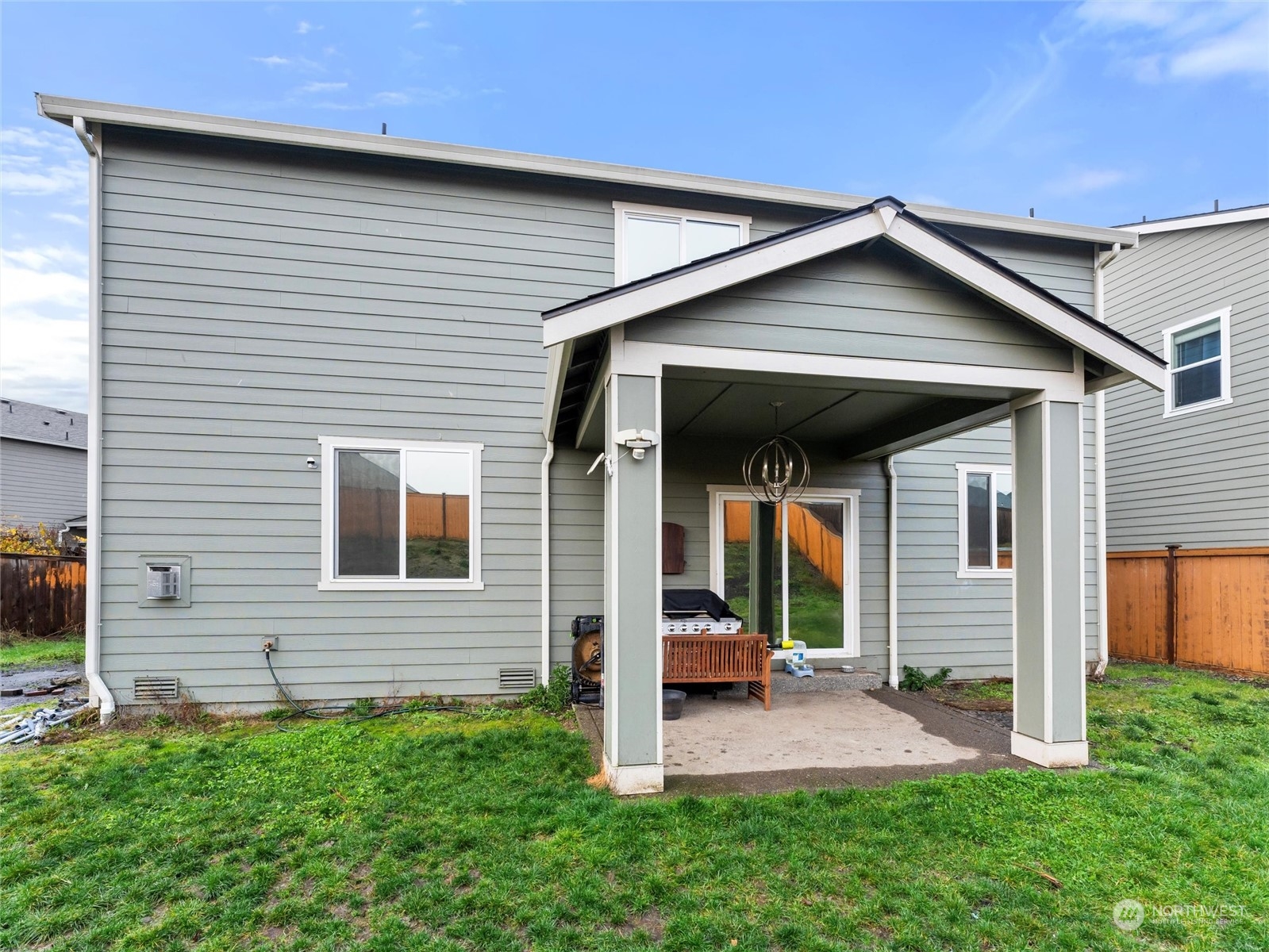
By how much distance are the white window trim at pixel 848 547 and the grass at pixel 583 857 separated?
269 cm

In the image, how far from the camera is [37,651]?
861 cm

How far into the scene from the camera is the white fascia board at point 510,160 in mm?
5258

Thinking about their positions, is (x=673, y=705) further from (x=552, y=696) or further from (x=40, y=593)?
(x=40, y=593)

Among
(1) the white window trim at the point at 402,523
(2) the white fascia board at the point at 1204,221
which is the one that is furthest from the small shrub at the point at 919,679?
(2) the white fascia board at the point at 1204,221

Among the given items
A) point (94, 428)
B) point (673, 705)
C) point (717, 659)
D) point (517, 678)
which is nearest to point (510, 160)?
point (94, 428)

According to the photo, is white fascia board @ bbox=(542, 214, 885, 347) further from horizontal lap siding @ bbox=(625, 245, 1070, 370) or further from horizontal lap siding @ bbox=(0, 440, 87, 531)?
horizontal lap siding @ bbox=(0, 440, 87, 531)

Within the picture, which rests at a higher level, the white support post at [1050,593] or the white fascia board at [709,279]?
the white fascia board at [709,279]

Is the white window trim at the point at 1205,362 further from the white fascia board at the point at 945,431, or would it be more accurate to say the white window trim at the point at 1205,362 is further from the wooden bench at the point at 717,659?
the wooden bench at the point at 717,659

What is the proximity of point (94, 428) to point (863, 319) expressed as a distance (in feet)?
20.8

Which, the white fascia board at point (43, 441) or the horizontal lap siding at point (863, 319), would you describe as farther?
the white fascia board at point (43, 441)

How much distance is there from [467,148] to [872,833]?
20.6 ft

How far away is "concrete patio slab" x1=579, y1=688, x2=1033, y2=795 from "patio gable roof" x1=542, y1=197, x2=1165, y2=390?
2839 mm

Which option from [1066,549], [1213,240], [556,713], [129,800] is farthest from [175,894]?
[1213,240]

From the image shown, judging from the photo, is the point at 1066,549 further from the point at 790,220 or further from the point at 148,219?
the point at 148,219
